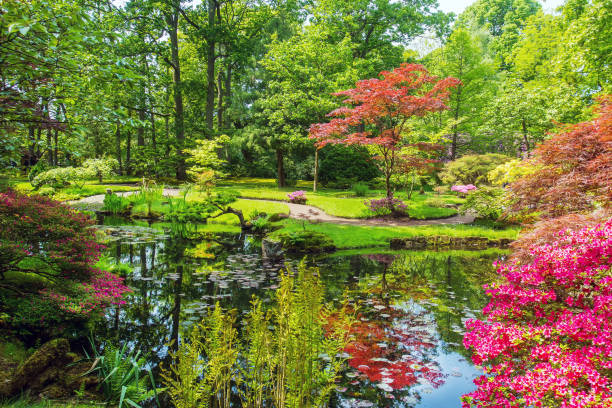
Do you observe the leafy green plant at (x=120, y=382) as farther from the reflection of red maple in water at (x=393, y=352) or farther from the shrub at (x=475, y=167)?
the shrub at (x=475, y=167)

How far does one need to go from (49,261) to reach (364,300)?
436cm

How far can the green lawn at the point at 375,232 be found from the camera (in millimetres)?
10391

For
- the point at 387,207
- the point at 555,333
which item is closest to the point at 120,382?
the point at 555,333

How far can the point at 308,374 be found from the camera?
2.32 meters

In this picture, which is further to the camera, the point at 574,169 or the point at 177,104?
the point at 177,104

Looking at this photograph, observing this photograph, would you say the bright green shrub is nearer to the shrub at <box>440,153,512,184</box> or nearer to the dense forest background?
the dense forest background

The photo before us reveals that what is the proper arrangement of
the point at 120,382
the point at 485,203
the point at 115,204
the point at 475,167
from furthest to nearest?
the point at 475,167 → the point at 115,204 → the point at 485,203 → the point at 120,382

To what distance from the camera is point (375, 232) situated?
1119 cm

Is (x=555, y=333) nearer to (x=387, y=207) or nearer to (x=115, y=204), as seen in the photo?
(x=387, y=207)

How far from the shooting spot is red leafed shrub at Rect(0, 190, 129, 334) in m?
3.44

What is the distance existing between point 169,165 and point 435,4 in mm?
25219

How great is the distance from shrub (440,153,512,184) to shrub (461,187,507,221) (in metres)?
4.75

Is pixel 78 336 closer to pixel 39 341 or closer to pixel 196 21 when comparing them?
pixel 39 341

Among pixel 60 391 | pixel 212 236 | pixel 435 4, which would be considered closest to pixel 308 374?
pixel 60 391
